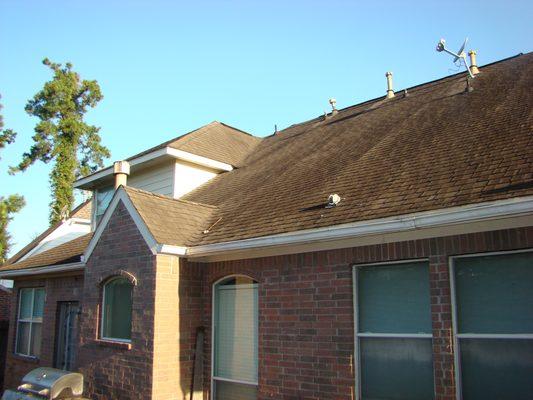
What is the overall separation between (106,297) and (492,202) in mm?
7354

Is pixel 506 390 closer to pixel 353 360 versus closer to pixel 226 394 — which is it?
pixel 353 360

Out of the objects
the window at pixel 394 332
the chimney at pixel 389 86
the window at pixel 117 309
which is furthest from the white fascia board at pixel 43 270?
the chimney at pixel 389 86

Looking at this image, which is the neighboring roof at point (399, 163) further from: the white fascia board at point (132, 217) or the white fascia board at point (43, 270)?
the white fascia board at point (43, 270)

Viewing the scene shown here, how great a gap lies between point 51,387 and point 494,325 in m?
7.27

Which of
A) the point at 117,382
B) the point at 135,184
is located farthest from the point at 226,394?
the point at 135,184

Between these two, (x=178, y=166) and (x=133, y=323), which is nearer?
(x=133, y=323)

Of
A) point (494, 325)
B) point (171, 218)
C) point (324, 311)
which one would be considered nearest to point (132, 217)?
point (171, 218)

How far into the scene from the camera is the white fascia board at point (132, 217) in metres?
8.84

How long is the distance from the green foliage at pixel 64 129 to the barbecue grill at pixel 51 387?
75.6 ft

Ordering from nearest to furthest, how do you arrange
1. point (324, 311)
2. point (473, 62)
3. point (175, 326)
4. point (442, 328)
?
1. point (442, 328)
2. point (324, 311)
3. point (175, 326)
4. point (473, 62)

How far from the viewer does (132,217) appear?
9.44 m

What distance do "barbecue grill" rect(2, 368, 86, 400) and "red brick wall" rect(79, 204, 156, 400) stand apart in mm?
340

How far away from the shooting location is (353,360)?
697 cm

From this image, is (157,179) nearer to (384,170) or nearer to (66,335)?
(66,335)
